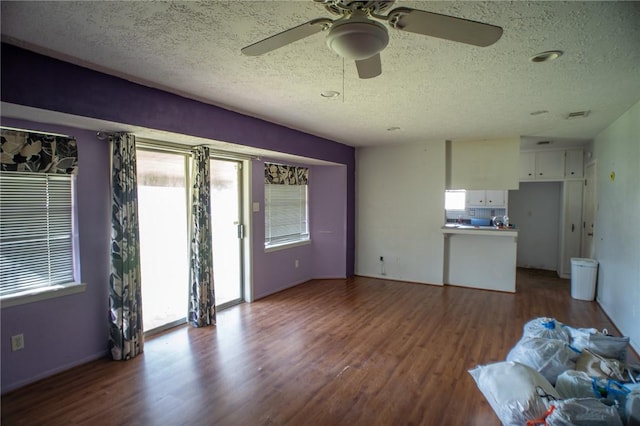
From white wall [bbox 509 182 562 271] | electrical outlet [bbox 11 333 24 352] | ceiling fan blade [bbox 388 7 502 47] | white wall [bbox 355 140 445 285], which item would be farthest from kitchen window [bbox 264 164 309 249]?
white wall [bbox 509 182 562 271]

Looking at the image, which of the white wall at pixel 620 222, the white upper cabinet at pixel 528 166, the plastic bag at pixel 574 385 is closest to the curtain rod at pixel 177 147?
the plastic bag at pixel 574 385

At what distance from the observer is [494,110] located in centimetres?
354

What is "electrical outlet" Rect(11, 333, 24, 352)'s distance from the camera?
101 inches

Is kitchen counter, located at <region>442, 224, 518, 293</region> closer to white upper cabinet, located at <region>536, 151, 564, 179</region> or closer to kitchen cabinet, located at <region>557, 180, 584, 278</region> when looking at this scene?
kitchen cabinet, located at <region>557, 180, 584, 278</region>

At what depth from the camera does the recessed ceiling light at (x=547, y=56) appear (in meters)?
2.13

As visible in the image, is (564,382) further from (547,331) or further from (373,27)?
(373,27)

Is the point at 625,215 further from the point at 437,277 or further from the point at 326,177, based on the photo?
the point at 326,177

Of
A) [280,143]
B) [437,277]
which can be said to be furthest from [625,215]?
[280,143]

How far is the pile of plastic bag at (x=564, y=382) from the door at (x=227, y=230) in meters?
3.16

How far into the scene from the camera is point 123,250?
3061 millimetres

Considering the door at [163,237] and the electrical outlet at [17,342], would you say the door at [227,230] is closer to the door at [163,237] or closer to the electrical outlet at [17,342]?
the door at [163,237]

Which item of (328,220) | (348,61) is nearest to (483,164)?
(328,220)

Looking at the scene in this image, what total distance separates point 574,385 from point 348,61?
2653mm

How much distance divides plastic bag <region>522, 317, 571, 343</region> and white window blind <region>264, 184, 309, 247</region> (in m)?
3.49
